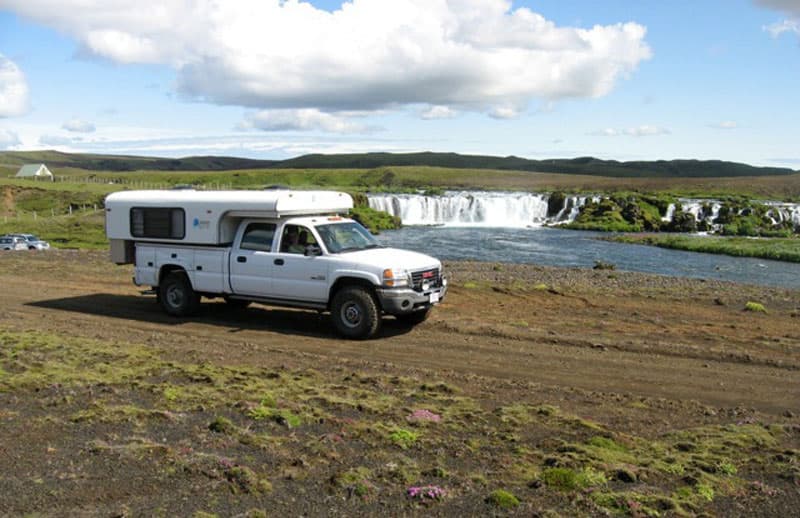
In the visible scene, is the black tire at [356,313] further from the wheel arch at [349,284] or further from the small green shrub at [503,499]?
the small green shrub at [503,499]

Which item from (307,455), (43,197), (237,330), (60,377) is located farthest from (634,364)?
(43,197)

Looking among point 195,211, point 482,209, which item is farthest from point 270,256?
point 482,209

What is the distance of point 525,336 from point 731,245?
36.3 meters

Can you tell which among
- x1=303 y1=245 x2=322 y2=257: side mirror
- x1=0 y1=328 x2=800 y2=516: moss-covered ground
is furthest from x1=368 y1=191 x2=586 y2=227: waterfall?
x1=0 y1=328 x2=800 y2=516: moss-covered ground

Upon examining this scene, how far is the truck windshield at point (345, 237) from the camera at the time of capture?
13.4 metres

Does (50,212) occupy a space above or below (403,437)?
above

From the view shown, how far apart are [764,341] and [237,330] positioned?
967cm

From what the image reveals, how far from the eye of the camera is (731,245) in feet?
145

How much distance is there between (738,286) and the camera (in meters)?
26.3

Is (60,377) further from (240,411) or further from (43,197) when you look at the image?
(43,197)

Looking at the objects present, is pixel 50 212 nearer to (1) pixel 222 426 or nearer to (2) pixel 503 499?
(1) pixel 222 426

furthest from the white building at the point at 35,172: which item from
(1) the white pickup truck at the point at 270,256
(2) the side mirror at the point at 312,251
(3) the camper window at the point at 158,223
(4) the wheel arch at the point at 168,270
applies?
(2) the side mirror at the point at 312,251

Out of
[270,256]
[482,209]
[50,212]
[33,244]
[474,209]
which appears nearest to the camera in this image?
[270,256]

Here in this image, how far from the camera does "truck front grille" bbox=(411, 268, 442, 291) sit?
42.3 ft
